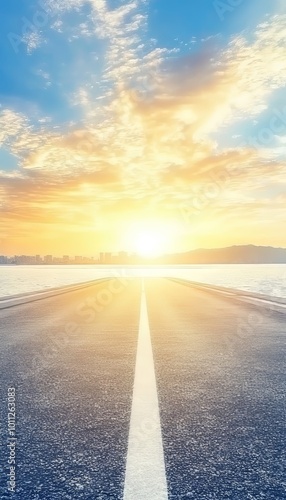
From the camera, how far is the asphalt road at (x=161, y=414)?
9.03 feet

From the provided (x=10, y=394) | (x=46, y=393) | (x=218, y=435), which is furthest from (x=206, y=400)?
(x=10, y=394)

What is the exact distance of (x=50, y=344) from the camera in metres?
8.62

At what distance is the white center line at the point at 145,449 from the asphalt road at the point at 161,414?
2.1 inches

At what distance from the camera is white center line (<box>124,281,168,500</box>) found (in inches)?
104

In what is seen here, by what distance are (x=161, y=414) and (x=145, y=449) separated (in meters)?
0.92

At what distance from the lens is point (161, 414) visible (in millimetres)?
4160

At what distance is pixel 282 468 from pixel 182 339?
6.50 metres
